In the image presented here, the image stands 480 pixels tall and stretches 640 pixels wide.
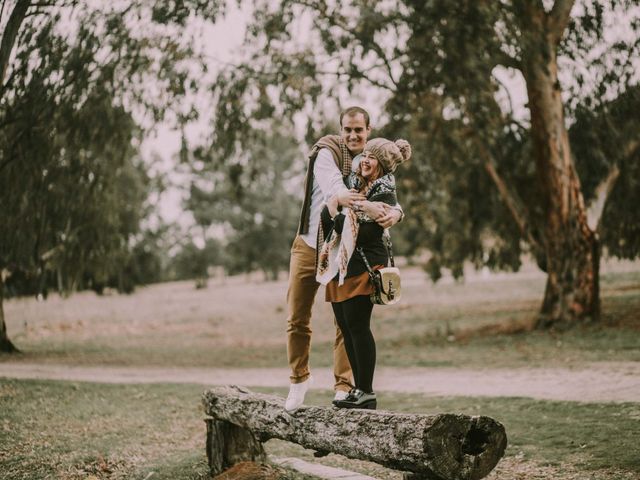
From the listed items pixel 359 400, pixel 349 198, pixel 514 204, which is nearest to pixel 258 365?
pixel 514 204

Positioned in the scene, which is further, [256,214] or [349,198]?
[256,214]

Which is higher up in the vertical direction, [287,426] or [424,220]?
[424,220]

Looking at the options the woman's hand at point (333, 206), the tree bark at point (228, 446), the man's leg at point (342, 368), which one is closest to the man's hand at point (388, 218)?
the woman's hand at point (333, 206)

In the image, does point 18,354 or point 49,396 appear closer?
point 49,396

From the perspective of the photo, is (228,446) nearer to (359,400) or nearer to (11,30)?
(359,400)

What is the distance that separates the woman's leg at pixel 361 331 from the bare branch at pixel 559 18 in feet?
32.8

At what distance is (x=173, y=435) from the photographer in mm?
7398

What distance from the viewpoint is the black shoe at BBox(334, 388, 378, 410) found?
4441mm

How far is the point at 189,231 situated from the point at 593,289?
40.5 meters

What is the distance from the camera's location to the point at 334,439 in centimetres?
449

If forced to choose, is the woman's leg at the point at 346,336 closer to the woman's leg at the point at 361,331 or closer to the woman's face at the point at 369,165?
the woman's leg at the point at 361,331

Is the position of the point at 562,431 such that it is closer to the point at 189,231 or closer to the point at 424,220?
the point at 424,220

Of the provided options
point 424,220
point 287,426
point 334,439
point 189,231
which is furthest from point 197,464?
point 189,231

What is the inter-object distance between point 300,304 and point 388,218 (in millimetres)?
979
